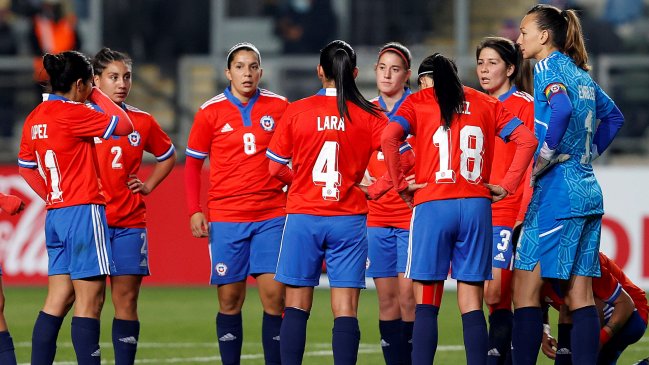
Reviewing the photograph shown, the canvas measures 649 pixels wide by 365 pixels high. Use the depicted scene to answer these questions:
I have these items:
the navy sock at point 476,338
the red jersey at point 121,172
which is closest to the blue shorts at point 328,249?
the navy sock at point 476,338

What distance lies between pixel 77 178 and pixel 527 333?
2.77 meters

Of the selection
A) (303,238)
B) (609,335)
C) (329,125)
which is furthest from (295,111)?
(609,335)

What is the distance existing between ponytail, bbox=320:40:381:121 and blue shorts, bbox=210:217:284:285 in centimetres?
119

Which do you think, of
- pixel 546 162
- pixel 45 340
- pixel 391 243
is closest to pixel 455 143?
pixel 546 162

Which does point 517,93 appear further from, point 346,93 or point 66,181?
point 66,181

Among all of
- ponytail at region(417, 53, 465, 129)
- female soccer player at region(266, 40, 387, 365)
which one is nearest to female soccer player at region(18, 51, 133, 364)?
female soccer player at region(266, 40, 387, 365)

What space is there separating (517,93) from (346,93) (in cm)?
128

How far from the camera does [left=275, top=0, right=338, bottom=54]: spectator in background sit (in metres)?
17.1

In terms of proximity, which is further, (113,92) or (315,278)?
(113,92)

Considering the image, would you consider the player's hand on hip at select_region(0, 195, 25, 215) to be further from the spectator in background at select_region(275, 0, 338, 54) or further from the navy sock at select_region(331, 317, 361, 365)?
the spectator in background at select_region(275, 0, 338, 54)

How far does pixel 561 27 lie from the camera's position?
679 cm

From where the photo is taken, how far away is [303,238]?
23.3 ft

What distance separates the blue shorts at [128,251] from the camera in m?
7.80

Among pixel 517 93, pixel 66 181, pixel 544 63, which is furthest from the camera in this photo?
pixel 517 93
